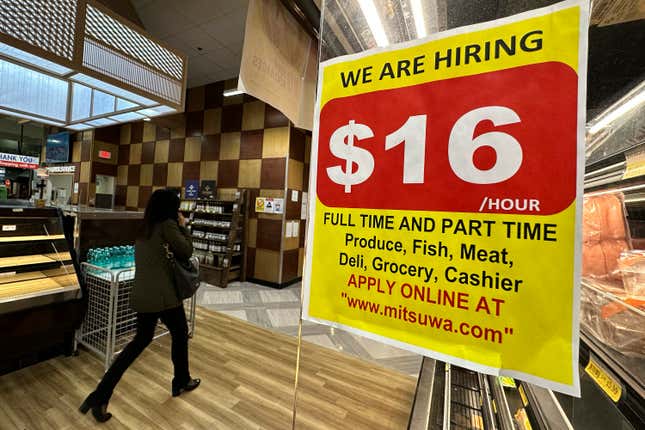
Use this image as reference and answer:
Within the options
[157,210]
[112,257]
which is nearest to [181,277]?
[157,210]

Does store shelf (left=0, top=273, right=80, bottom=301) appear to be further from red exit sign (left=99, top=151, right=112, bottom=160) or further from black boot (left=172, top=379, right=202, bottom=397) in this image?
red exit sign (left=99, top=151, right=112, bottom=160)

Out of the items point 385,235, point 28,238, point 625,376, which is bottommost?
Answer: point 625,376

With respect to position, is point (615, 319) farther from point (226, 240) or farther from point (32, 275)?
point (226, 240)

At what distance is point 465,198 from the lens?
0.58 m

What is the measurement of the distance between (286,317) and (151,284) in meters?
2.39

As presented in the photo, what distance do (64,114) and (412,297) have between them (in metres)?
4.29

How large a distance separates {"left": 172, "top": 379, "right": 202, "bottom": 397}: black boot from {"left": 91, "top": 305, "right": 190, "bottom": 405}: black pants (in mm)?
28

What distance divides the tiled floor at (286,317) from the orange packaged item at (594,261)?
1344 millimetres

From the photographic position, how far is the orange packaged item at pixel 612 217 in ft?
3.16

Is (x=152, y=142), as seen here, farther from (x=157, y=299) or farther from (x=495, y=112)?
(x=495, y=112)

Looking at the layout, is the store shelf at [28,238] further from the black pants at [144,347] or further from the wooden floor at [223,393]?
the black pants at [144,347]

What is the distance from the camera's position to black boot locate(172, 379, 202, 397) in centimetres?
215

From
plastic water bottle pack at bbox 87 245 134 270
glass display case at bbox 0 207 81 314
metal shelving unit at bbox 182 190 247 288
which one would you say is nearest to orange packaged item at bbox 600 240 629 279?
glass display case at bbox 0 207 81 314

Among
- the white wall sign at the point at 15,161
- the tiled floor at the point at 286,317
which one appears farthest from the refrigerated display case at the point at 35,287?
the white wall sign at the point at 15,161
